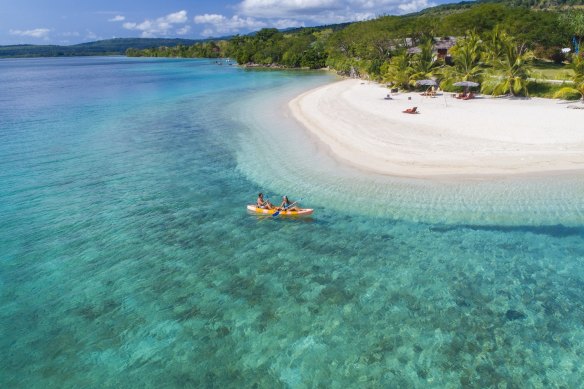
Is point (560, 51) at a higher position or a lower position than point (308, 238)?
higher

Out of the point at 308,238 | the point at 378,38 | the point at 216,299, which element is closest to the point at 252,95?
the point at 378,38

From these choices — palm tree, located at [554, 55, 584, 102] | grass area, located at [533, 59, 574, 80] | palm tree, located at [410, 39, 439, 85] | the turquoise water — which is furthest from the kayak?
grass area, located at [533, 59, 574, 80]

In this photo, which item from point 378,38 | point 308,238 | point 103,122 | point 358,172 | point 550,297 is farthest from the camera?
point 378,38

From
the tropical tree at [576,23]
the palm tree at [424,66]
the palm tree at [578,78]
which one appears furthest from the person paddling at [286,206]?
the tropical tree at [576,23]

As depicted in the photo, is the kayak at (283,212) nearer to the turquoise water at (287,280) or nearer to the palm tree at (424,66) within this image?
the turquoise water at (287,280)

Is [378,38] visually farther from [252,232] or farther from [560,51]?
[252,232]

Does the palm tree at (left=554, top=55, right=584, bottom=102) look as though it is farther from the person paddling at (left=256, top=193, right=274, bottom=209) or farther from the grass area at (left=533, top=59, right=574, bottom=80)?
the person paddling at (left=256, top=193, right=274, bottom=209)
